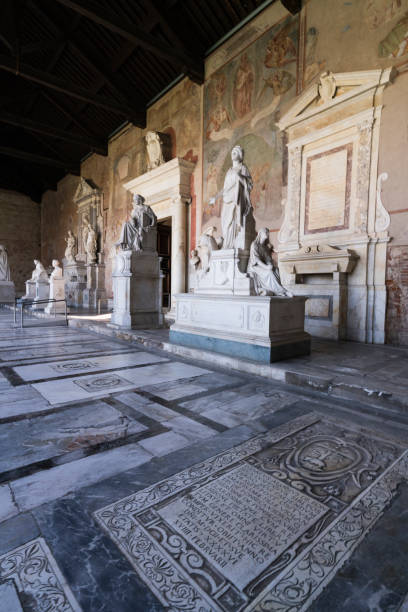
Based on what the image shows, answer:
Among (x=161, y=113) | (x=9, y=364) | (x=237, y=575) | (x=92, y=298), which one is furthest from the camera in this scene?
(x=92, y=298)

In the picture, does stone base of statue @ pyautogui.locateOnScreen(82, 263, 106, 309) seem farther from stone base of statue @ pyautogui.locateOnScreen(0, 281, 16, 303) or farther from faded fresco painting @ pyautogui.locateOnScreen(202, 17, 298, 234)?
faded fresco painting @ pyautogui.locateOnScreen(202, 17, 298, 234)

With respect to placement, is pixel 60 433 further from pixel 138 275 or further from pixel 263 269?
pixel 138 275

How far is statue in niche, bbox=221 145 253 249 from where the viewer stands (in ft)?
17.2

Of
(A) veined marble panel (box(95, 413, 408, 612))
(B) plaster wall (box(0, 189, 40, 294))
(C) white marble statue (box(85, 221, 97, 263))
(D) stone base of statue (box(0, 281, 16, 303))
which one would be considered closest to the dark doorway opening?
(C) white marble statue (box(85, 221, 97, 263))

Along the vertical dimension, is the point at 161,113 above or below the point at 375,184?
above

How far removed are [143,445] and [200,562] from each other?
3.38 ft

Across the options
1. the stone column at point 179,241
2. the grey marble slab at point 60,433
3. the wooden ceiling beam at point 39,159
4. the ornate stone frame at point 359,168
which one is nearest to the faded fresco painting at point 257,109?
the ornate stone frame at point 359,168

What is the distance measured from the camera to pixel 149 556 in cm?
128

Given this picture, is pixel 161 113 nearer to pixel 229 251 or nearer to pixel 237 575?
pixel 229 251

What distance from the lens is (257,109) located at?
26.9 feet

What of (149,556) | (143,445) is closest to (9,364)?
(143,445)

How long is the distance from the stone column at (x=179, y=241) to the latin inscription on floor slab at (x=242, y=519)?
880 cm

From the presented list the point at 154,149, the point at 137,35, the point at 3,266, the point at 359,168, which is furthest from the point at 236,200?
the point at 3,266

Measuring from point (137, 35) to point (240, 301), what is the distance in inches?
333
